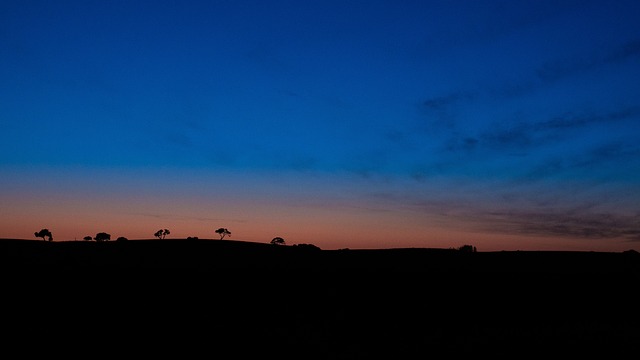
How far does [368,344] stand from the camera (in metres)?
14.6

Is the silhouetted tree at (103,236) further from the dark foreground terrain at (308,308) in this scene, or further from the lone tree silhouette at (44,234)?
the dark foreground terrain at (308,308)

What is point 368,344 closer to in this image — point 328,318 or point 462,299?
point 328,318

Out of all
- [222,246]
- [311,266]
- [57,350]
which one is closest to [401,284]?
[311,266]

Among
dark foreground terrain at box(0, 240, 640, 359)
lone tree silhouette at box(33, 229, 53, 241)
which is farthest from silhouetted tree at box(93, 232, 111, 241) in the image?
dark foreground terrain at box(0, 240, 640, 359)

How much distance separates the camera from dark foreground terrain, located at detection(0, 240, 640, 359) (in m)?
13.7

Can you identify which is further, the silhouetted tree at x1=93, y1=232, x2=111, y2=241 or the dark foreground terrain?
the silhouetted tree at x1=93, y1=232, x2=111, y2=241

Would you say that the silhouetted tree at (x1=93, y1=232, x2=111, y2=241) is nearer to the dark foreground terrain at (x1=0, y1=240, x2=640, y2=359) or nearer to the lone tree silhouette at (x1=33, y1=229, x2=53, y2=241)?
the lone tree silhouette at (x1=33, y1=229, x2=53, y2=241)

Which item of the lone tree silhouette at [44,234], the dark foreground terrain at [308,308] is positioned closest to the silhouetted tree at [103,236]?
the lone tree silhouette at [44,234]

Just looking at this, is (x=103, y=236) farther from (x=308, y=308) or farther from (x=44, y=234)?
(x=308, y=308)

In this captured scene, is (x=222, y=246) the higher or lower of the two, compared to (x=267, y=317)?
higher

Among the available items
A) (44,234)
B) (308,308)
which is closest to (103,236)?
(44,234)

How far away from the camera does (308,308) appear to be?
763 inches

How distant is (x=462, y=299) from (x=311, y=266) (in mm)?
9075

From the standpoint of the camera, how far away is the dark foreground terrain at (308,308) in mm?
13742
